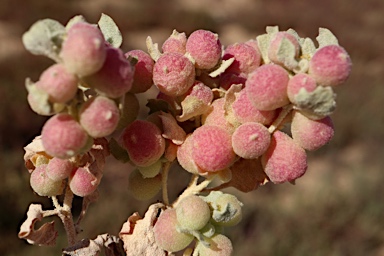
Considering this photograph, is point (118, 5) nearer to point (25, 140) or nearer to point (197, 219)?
point (25, 140)

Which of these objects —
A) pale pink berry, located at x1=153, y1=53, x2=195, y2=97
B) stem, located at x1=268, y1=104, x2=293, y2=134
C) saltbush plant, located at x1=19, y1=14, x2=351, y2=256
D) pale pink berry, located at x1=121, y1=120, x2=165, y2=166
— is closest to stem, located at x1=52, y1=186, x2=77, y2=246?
saltbush plant, located at x1=19, y1=14, x2=351, y2=256

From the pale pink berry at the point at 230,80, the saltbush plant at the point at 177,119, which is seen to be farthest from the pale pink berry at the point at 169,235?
the pale pink berry at the point at 230,80

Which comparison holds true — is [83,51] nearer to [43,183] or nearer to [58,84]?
[58,84]

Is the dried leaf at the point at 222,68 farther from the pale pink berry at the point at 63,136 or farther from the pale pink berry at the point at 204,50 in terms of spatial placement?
the pale pink berry at the point at 63,136

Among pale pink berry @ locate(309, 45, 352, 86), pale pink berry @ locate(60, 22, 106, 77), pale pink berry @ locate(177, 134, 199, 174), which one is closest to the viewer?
pale pink berry @ locate(60, 22, 106, 77)

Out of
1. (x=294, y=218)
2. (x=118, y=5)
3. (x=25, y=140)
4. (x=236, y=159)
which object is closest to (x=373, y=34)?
(x=118, y=5)

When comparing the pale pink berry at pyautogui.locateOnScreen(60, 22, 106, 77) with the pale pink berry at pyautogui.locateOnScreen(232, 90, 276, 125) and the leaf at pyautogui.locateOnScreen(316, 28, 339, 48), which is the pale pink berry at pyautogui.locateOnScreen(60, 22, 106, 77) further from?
the leaf at pyautogui.locateOnScreen(316, 28, 339, 48)
